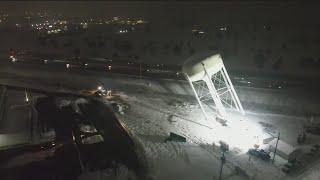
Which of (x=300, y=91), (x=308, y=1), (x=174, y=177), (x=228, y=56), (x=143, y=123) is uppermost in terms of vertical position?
(x=308, y=1)

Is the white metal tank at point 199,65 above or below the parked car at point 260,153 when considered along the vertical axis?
above

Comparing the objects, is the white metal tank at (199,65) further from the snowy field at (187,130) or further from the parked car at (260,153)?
the parked car at (260,153)

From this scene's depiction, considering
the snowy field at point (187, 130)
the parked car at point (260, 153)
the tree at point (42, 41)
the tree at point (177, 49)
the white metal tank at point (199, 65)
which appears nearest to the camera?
the snowy field at point (187, 130)

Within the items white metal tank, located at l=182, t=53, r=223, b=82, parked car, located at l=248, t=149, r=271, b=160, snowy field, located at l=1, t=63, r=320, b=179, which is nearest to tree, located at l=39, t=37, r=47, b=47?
snowy field, located at l=1, t=63, r=320, b=179

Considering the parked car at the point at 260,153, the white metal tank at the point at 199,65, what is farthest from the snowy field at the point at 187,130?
the white metal tank at the point at 199,65

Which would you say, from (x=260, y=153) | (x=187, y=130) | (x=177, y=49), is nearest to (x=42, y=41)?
(x=177, y=49)

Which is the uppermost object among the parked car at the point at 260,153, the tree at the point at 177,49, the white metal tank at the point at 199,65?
the tree at the point at 177,49

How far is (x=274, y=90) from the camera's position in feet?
149

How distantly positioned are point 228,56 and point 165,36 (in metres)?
27.9

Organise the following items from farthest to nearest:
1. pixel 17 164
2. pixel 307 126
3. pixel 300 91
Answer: pixel 300 91 < pixel 307 126 < pixel 17 164

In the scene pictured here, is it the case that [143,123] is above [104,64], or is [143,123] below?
below

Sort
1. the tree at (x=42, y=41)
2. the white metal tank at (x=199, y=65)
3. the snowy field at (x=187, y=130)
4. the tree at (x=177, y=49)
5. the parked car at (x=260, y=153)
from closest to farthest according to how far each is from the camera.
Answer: the snowy field at (x=187, y=130) → the parked car at (x=260, y=153) → the white metal tank at (x=199, y=65) → the tree at (x=177, y=49) → the tree at (x=42, y=41)

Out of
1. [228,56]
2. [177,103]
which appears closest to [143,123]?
[177,103]

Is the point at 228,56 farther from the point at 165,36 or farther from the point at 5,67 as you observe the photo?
→ the point at 5,67
